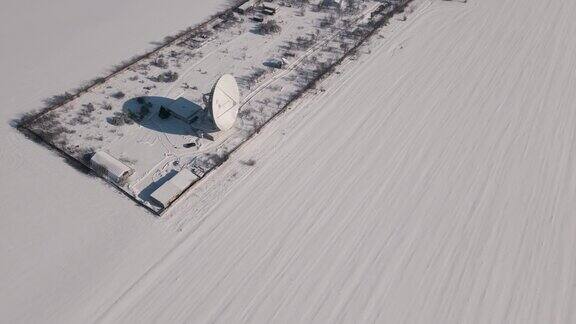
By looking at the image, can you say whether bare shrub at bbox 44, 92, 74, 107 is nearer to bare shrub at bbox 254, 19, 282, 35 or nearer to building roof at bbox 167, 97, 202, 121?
building roof at bbox 167, 97, 202, 121

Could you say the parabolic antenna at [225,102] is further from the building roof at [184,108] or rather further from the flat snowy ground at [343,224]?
the building roof at [184,108]

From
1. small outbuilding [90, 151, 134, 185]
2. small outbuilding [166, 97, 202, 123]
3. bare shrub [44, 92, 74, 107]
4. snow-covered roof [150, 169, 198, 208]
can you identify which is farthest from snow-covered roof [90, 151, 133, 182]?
bare shrub [44, 92, 74, 107]

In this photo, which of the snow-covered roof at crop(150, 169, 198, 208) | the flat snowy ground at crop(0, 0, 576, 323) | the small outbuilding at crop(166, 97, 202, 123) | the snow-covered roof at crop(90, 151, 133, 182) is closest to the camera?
the flat snowy ground at crop(0, 0, 576, 323)

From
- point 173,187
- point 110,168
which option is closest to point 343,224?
point 173,187

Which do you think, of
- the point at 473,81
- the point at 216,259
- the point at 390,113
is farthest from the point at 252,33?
the point at 216,259

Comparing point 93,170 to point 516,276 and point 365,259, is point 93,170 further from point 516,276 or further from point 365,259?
point 516,276

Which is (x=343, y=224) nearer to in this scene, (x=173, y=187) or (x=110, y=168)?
(x=173, y=187)
